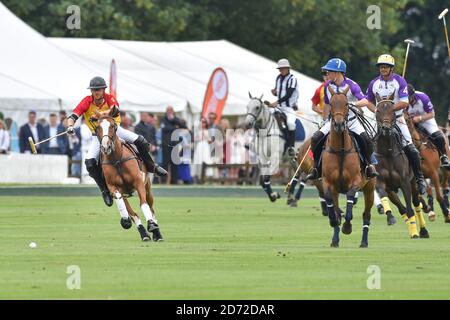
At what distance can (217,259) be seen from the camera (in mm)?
16250

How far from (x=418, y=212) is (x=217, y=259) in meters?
4.91

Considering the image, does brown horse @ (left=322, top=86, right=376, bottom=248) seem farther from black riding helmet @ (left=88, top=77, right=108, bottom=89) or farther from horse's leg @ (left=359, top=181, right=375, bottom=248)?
black riding helmet @ (left=88, top=77, right=108, bottom=89)

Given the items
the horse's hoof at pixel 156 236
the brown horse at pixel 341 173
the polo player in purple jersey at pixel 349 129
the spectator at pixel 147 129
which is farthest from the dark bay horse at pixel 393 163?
the spectator at pixel 147 129

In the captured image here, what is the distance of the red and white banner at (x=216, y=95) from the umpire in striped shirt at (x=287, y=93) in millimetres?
8498

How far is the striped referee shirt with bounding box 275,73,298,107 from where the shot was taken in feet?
92.4

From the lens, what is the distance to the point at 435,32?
58.9m

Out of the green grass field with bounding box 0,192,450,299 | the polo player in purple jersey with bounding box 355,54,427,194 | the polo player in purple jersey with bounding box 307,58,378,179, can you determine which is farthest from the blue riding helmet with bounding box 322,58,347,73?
the green grass field with bounding box 0,192,450,299

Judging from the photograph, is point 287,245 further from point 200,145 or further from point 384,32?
point 384,32

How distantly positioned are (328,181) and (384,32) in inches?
1524

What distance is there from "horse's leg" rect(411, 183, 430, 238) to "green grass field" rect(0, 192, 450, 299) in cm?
22

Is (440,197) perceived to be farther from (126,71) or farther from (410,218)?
(126,71)

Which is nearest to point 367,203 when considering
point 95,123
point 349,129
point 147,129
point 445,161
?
point 349,129

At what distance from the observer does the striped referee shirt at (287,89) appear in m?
28.2

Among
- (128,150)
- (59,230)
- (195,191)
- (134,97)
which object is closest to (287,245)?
(128,150)
